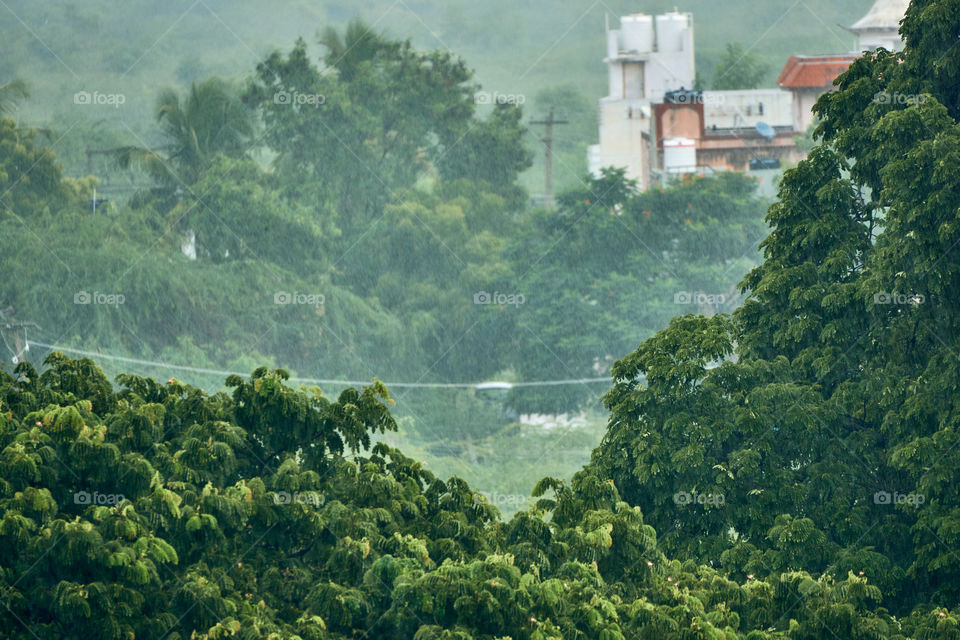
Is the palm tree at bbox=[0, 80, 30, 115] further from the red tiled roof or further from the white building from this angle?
the white building

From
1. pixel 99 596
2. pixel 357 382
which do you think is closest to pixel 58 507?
pixel 99 596

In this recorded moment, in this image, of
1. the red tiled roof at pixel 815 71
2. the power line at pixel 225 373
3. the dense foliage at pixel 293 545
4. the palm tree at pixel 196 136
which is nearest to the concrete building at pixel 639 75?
the red tiled roof at pixel 815 71

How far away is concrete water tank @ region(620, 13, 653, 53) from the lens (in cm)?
7506

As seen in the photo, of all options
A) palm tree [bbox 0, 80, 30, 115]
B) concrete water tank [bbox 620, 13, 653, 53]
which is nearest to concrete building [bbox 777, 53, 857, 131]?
concrete water tank [bbox 620, 13, 653, 53]

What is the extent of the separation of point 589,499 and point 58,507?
5107 millimetres

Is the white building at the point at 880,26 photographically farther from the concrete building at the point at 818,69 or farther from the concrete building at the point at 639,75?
the concrete building at the point at 639,75

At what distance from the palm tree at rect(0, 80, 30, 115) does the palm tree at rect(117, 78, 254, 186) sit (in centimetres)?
912

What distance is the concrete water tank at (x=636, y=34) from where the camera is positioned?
7506 cm

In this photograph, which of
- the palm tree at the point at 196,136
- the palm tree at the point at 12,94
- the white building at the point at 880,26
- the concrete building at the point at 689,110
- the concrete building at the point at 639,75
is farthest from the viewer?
Answer: the palm tree at the point at 12,94

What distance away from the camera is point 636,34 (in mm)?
75875

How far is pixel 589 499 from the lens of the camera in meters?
14.5

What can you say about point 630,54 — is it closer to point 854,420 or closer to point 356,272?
point 356,272

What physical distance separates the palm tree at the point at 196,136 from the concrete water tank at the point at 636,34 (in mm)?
20823

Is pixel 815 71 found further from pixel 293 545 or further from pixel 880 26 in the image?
pixel 293 545
